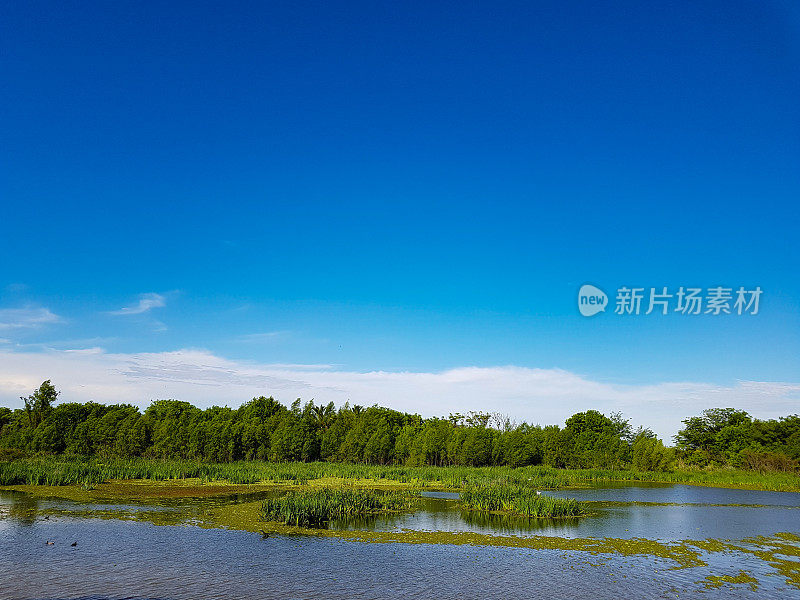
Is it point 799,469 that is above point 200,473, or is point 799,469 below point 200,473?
above

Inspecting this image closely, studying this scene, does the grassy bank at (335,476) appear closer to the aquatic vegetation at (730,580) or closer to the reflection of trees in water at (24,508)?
the reflection of trees in water at (24,508)

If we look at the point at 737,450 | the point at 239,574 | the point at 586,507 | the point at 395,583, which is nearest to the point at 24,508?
the point at 239,574

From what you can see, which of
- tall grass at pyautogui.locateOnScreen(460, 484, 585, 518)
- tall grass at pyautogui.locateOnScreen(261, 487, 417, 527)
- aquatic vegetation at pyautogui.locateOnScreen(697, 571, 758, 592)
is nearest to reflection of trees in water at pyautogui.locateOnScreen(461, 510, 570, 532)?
tall grass at pyautogui.locateOnScreen(460, 484, 585, 518)

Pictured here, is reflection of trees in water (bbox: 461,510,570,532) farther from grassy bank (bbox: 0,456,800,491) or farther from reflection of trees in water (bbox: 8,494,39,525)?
reflection of trees in water (bbox: 8,494,39,525)

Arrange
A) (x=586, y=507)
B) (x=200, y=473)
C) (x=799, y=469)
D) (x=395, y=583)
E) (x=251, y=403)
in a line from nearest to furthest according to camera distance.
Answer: (x=395, y=583), (x=586, y=507), (x=200, y=473), (x=799, y=469), (x=251, y=403)

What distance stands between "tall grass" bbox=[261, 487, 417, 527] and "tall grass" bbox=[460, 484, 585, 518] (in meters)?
3.68

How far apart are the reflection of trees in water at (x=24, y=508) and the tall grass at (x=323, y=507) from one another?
31.4 ft

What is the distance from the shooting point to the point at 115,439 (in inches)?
3137

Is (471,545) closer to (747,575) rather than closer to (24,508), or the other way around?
(747,575)

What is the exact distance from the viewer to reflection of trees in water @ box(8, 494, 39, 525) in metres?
24.1

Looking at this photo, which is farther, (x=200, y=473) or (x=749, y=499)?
(x=200, y=473)

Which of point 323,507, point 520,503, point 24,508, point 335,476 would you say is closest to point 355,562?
point 323,507

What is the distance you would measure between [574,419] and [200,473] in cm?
5089

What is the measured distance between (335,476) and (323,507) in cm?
2620
